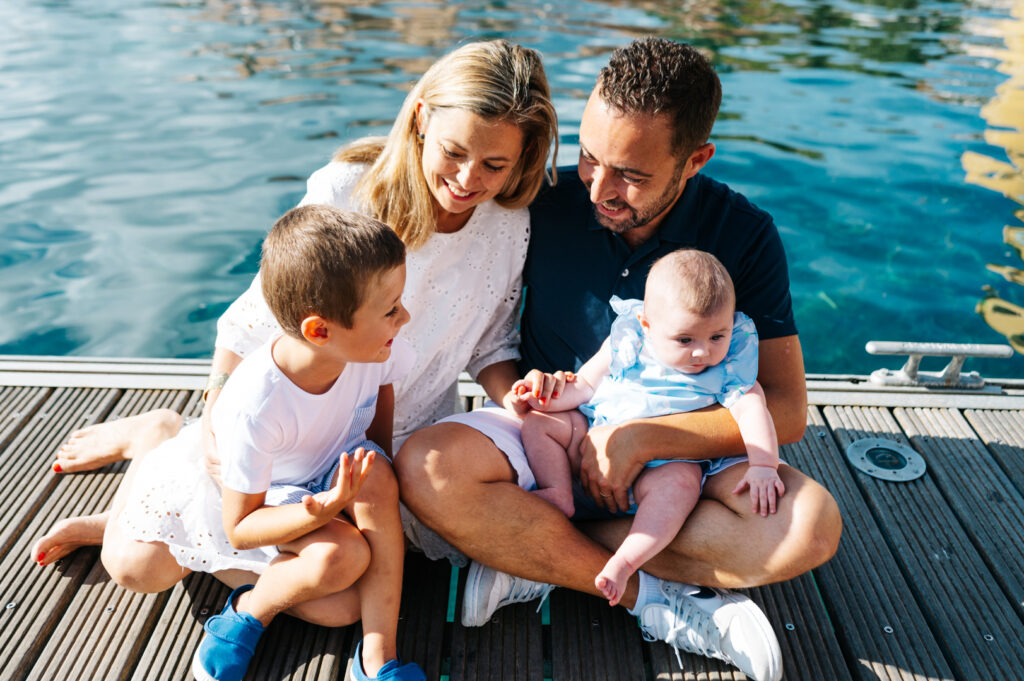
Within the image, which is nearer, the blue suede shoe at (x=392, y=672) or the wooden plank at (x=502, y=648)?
the blue suede shoe at (x=392, y=672)

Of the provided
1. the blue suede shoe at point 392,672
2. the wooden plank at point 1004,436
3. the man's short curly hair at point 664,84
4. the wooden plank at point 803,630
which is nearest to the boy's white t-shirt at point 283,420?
the blue suede shoe at point 392,672

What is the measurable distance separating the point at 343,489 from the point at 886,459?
2064 millimetres

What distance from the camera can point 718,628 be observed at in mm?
2166

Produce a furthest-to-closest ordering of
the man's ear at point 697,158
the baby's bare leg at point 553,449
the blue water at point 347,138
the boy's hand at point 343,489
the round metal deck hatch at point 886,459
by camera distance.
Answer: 1. the blue water at point 347,138
2. the round metal deck hatch at point 886,459
3. the man's ear at point 697,158
4. the baby's bare leg at point 553,449
5. the boy's hand at point 343,489

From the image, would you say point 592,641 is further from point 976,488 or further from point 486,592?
point 976,488

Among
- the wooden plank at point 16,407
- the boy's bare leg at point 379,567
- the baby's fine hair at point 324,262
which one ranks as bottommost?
the wooden plank at point 16,407

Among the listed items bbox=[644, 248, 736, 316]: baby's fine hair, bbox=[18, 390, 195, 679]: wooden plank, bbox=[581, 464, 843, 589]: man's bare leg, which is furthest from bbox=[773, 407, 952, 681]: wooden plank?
bbox=[18, 390, 195, 679]: wooden plank

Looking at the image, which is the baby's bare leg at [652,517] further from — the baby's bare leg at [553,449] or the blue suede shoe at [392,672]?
the blue suede shoe at [392,672]

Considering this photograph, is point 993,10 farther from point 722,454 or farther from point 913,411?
point 722,454

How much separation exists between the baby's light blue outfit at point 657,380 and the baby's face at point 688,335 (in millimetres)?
52

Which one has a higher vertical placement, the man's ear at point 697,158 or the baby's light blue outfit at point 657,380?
the man's ear at point 697,158

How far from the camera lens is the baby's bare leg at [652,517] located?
6.93 feet

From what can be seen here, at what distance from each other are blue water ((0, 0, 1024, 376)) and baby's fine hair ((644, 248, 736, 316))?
3007 mm

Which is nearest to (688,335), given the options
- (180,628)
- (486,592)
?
(486,592)
